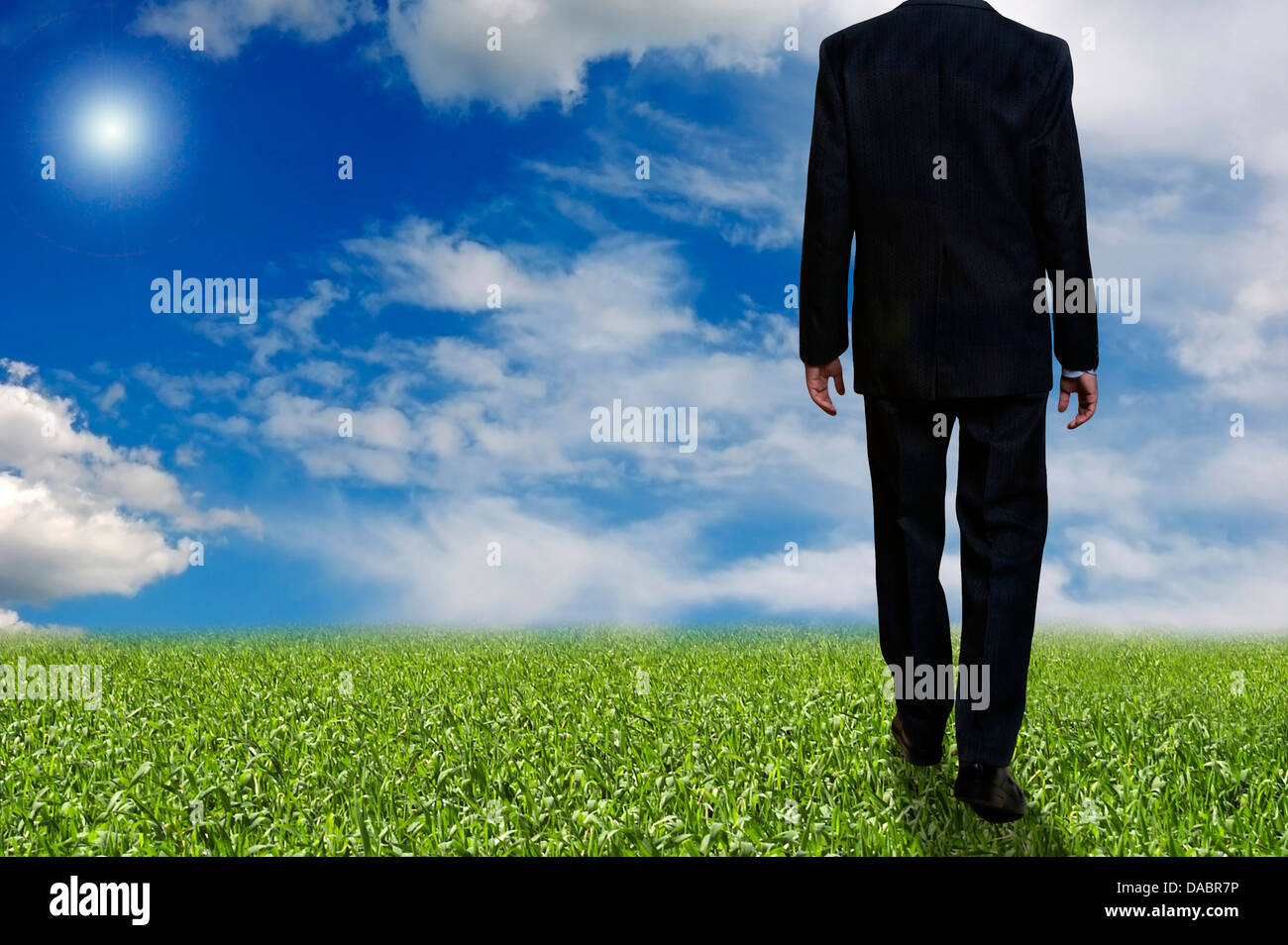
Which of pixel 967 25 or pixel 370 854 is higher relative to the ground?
pixel 967 25

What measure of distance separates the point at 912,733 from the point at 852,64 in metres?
3.13

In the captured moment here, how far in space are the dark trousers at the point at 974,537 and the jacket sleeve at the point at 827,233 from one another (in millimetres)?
360

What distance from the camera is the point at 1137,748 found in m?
5.70

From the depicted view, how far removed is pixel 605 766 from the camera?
5.25 meters

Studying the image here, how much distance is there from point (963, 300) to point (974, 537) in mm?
1029

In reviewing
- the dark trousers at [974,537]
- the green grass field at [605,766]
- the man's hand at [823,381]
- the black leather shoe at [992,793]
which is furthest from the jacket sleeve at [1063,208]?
the green grass field at [605,766]

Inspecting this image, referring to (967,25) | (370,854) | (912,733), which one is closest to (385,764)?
(370,854)

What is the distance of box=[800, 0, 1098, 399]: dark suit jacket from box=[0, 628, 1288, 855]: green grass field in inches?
75.1

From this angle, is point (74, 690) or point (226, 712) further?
point (74, 690)

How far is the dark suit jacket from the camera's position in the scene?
4.40 meters

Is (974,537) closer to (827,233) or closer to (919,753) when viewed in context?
(919,753)

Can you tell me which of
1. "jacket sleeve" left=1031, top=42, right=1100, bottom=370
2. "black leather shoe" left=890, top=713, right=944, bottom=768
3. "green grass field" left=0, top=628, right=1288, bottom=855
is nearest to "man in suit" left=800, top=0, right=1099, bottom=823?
"jacket sleeve" left=1031, top=42, right=1100, bottom=370

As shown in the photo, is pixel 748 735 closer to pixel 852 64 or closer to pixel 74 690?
pixel 852 64
